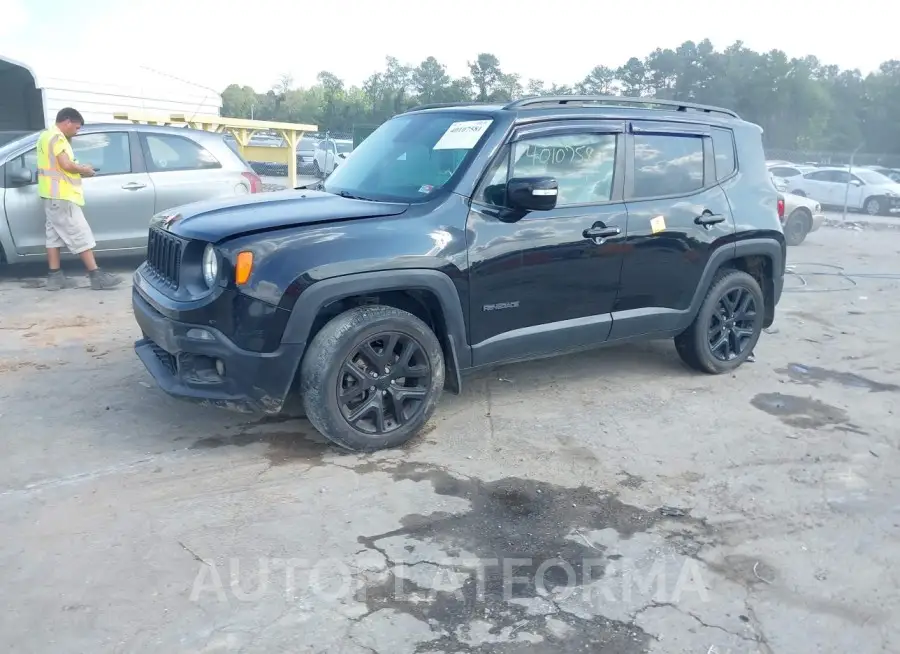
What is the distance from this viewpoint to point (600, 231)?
4914 mm

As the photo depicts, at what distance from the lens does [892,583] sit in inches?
130

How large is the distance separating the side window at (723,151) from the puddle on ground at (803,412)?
1.59 meters

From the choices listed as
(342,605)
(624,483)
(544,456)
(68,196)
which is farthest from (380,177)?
→ (68,196)

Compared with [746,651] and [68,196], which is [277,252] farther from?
[68,196]

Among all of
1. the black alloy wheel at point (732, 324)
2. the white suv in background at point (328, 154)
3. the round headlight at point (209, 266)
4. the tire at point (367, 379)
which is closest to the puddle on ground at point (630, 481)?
the tire at point (367, 379)

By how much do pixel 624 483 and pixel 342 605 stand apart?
175 centimetres

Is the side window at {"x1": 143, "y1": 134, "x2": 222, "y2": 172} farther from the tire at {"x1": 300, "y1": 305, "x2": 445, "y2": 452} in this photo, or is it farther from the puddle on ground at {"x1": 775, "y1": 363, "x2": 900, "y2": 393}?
the puddle on ground at {"x1": 775, "y1": 363, "x2": 900, "y2": 393}

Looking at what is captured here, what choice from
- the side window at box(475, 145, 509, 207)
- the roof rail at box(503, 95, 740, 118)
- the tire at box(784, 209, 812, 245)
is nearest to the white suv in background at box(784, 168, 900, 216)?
the tire at box(784, 209, 812, 245)

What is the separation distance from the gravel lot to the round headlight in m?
0.96

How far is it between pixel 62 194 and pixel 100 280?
0.93 metres

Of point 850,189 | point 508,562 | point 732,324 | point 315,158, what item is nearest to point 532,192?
point 508,562

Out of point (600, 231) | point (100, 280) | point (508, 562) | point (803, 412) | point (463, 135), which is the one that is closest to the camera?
point (508, 562)

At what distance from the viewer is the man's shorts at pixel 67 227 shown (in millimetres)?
7824

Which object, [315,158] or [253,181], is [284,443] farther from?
[315,158]
